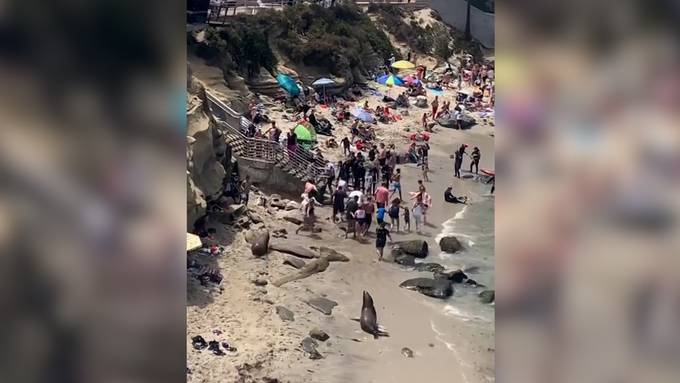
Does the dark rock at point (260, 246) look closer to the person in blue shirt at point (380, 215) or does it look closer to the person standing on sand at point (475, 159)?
the person in blue shirt at point (380, 215)

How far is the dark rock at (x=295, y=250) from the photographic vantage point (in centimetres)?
1340

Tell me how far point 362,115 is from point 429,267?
12077 millimetres

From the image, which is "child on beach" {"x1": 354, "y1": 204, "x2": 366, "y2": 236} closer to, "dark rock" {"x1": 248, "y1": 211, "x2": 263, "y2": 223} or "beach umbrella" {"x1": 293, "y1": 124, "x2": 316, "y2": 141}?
"dark rock" {"x1": 248, "y1": 211, "x2": 263, "y2": 223}

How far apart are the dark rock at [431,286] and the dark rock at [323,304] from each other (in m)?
1.38

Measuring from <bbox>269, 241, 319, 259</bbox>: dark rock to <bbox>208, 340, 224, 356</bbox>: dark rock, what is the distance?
12.3ft

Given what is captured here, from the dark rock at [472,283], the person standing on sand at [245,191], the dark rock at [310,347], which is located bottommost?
the person standing on sand at [245,191]

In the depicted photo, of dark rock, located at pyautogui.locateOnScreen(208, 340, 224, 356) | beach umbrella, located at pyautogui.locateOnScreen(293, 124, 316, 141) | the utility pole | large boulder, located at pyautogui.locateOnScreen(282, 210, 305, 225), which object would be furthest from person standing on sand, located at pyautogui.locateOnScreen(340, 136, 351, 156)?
the utility pole

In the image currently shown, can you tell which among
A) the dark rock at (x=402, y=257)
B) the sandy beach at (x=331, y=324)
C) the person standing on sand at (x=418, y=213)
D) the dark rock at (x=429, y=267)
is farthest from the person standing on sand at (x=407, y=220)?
the dark rock at (x=429, y=267)

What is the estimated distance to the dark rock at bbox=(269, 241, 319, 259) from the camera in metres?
13.4
